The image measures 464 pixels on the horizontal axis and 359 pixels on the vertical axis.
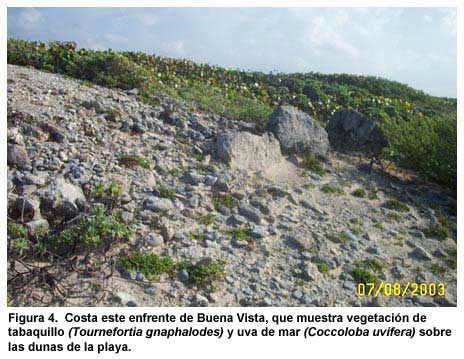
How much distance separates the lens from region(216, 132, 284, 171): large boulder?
7195mm

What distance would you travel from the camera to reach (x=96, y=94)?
8.52 meters

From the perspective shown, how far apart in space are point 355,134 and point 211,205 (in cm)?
397

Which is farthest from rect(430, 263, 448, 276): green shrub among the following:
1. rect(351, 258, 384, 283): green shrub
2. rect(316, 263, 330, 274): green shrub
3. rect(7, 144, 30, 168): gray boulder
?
rect(7, 144, 30, 168): gray boulder

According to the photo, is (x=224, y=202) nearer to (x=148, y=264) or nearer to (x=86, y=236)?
(x=148, y=264)

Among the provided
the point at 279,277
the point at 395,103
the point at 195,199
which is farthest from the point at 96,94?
the point at 395,103

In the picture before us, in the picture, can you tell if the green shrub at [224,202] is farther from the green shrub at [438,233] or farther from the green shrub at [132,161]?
the green shrub at [438,233]

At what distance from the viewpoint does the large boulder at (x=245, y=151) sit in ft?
23.6

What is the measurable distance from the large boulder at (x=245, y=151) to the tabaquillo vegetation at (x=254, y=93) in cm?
140

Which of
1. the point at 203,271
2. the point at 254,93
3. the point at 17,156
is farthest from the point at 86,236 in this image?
the point at 254,93

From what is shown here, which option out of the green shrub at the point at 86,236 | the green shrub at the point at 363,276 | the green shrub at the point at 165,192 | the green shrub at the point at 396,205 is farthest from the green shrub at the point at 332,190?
the green shrub at the point at 86,236

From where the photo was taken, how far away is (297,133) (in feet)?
26.9

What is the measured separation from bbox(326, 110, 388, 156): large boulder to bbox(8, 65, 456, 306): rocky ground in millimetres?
414

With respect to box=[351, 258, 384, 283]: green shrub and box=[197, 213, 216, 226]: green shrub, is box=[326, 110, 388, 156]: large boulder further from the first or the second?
box=[197, 213, 216, 226]: green shrub

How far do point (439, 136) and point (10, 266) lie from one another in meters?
7.22
